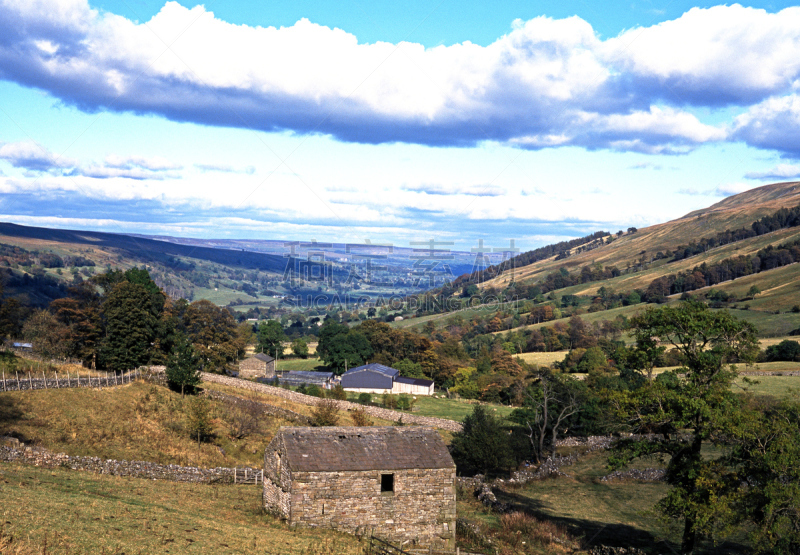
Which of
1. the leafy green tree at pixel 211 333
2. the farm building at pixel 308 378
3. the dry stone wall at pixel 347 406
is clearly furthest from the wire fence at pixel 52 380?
the farm building at pixel 308 378

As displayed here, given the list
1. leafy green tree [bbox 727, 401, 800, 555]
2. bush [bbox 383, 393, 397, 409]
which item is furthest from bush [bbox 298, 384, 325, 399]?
leafy green tree [bbox 727, 401, 800, 555]

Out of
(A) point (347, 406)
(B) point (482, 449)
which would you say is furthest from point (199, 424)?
(A) point (347, 406)

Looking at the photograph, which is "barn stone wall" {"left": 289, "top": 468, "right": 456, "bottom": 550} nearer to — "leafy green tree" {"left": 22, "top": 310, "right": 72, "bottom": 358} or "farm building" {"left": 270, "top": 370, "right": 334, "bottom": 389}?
"leafy green tree" {"left": 22, "top": 310, "right": 72, "bottom": 358}

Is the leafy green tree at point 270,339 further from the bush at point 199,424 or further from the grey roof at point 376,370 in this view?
the bush at point 199,424

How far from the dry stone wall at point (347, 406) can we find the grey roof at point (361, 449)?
34.4 metres

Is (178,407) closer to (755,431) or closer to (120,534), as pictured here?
(120,534)

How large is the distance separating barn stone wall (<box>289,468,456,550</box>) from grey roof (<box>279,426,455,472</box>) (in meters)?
0.29

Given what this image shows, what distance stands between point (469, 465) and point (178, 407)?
23.4 metres

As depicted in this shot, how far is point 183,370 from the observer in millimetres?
48062

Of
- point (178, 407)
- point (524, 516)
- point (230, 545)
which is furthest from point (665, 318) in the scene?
point (178, 407)

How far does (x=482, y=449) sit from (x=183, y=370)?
86.3 ft

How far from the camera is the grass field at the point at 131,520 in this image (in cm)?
1537

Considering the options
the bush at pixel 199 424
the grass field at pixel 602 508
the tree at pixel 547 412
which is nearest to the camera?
the grass field at pixel 602 508

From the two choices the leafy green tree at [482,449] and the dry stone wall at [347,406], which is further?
the dry stone wall at [347,406]
